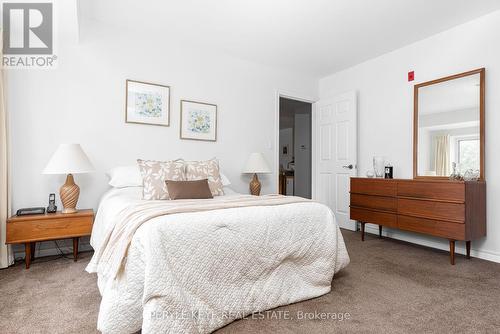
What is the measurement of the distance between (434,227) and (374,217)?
72 centimetres

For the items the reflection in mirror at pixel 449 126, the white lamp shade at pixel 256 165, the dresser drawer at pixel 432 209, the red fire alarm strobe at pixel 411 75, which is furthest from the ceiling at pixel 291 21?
the dresser drawer at pixel 432 209

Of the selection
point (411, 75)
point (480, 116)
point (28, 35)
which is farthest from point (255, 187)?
point (28, 35)

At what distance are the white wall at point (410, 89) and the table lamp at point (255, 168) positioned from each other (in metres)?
1.52

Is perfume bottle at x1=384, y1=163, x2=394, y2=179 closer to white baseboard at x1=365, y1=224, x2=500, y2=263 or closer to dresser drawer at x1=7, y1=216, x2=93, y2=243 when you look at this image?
white baseboard at x1=365, y1=224, x2=500, y2=263

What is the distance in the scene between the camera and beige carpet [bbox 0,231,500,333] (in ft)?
5.20

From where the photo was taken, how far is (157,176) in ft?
8.75

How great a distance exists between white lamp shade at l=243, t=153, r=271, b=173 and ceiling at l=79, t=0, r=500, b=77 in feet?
4.72

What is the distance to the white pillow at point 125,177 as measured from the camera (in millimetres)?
2899

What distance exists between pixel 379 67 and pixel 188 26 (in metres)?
2.65

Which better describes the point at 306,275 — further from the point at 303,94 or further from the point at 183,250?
the point at 303,94

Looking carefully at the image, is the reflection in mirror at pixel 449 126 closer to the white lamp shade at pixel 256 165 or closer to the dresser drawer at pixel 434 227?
the dresser drawer at pixel 434 227

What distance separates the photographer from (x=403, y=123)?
11.9 feet

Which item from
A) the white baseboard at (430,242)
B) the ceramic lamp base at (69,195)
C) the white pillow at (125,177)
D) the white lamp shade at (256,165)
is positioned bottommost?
the white baseboard at (430,242)

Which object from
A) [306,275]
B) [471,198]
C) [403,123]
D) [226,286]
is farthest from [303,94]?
[226,286]
